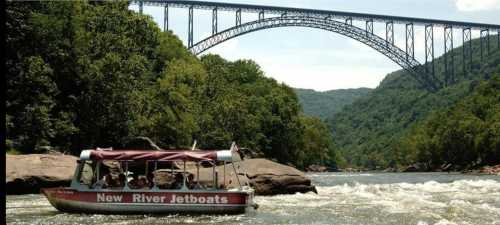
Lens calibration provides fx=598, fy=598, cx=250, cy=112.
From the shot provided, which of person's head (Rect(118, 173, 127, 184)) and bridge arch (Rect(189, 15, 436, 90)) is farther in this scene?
bridge arch (Rect(189, 15, 436, 90))

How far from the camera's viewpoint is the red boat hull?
19.9 meters

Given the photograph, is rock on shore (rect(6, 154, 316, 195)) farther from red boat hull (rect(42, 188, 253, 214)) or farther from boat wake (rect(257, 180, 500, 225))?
red boat hull (rect(42, 188, 253, 214))

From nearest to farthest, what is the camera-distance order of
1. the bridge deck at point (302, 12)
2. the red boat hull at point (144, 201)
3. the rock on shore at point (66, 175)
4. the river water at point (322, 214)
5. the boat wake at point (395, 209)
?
the river water at point (322, 214)
the boat wake at point (395, 209)
the red boat hull at point (144, 201)
the rock on shore at point (66, 175)
the bridge deck at point (302, 12)

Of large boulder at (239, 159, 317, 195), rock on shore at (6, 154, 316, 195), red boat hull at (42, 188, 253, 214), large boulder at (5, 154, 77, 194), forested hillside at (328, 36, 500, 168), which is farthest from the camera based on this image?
forested hillside at (328, 36, 500, 168)

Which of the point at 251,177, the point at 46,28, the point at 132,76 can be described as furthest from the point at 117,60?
the point at 251,177

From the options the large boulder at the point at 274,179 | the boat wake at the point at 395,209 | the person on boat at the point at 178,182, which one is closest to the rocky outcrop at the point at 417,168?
the boat wake at the point at 395,209

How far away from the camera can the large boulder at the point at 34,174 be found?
25797 millimetres

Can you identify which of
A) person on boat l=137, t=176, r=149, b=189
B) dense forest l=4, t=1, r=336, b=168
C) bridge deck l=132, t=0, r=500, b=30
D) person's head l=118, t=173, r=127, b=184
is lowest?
person on boat l=137, t=176, r=149, b=189

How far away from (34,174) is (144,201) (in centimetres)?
867

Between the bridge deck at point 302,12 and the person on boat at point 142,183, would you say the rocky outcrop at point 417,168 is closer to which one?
the bridge deck at point 302,12

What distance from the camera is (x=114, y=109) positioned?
132ft

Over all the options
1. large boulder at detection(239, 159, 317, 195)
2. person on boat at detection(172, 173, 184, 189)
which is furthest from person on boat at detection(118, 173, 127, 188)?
large boulder at detection(239, 159, 317, 195)

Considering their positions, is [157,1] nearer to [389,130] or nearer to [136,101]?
[136,101]

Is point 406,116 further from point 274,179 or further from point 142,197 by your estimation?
point 142,197
